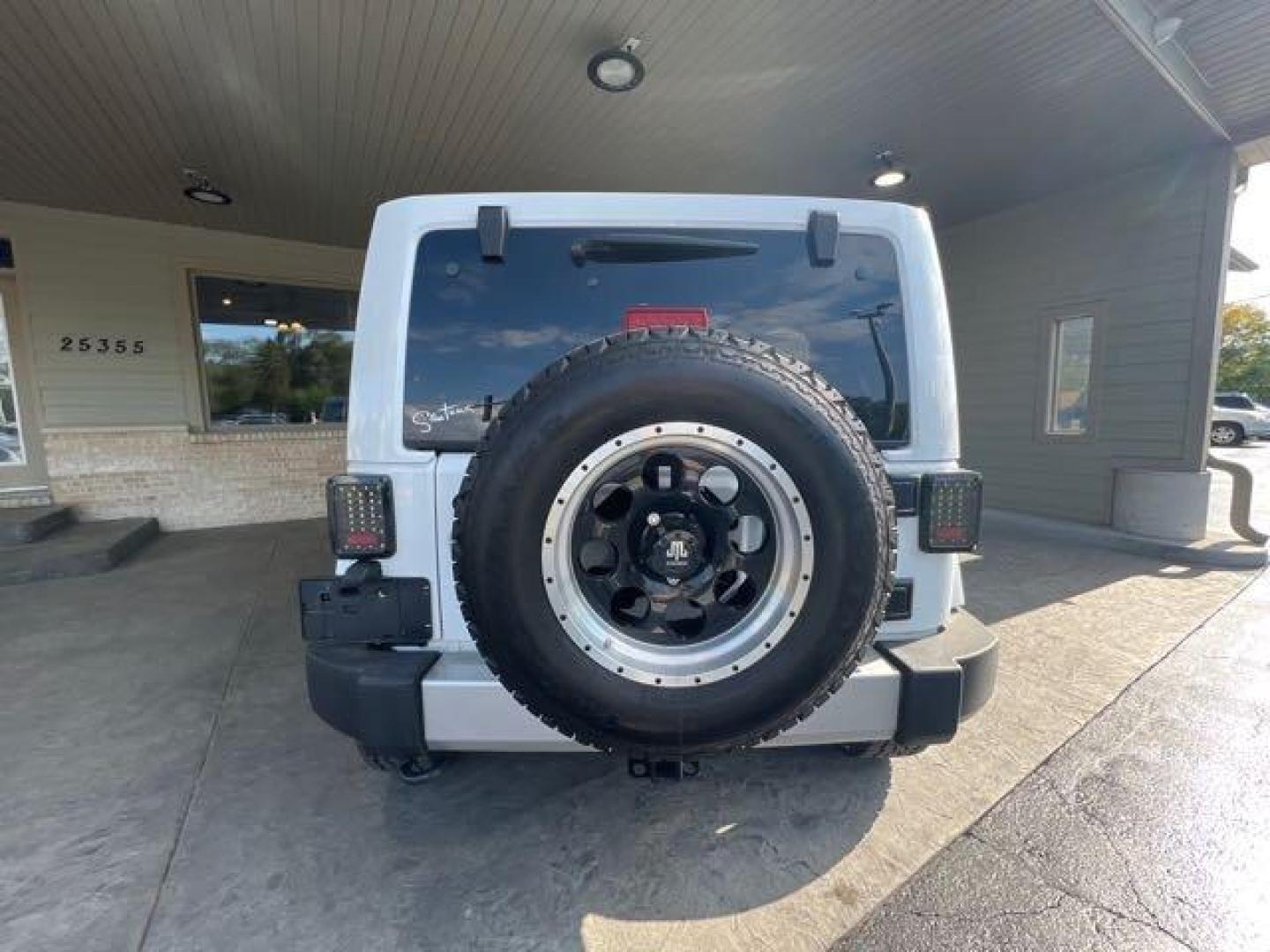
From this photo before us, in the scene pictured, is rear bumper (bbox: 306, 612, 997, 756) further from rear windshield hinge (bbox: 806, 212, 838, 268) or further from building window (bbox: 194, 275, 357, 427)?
building window (bbox: 194, 275, 357, 427)

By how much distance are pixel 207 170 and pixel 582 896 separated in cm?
651

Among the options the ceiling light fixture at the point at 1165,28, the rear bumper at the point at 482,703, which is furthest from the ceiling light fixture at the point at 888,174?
the rear bumper at the point at 482,703

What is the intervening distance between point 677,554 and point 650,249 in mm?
906

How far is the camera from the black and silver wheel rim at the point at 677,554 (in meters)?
1.40

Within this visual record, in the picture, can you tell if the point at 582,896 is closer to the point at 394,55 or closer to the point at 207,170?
the point at 394,55

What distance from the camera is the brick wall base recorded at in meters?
6.41

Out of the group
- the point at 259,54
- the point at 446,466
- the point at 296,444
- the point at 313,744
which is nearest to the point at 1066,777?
the point at 446,466

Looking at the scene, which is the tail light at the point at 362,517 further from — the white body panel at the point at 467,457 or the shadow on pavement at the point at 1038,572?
the shadow on pavement at the point at 1038,572

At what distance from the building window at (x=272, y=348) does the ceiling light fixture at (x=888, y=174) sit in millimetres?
6482

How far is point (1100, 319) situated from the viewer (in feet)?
19.4

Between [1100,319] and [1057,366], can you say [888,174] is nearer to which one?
[1100,319]

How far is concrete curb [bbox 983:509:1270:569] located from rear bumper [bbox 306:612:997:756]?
5.21 meters

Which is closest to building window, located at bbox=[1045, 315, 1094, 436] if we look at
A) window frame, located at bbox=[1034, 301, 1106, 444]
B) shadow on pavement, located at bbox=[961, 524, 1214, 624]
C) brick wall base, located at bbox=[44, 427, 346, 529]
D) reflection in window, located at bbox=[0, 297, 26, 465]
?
window frame, located at bbox=[1034, 301, 1106, 444]

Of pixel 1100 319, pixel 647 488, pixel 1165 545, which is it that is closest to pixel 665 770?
pixel 647 488
